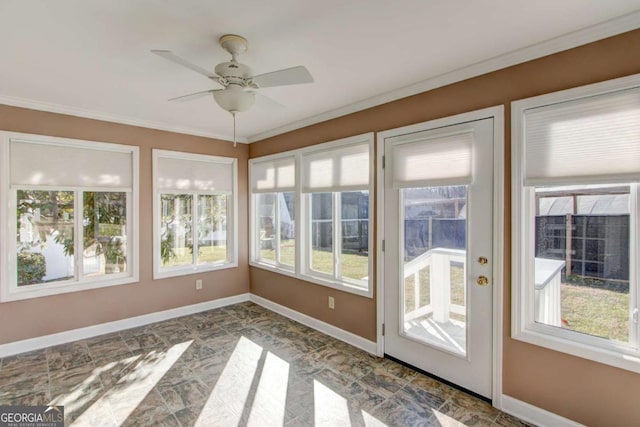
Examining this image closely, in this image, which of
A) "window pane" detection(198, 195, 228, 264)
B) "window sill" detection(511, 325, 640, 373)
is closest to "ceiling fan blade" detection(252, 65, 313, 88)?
"window sill" detection(511, 325, 640, 373)

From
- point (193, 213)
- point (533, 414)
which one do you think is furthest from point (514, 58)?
point (193, 213)

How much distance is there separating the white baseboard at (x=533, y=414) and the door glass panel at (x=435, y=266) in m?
0.43

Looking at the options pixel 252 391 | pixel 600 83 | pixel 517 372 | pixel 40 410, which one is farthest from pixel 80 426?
pixel 600 83

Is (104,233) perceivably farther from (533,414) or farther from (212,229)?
(533,414)

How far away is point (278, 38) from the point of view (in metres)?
2.04

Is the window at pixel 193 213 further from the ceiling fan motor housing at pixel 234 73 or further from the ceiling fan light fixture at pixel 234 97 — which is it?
the ceiling fan motor housing at pixel 234 73

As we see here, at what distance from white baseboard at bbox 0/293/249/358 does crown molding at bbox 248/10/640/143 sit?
3290mm

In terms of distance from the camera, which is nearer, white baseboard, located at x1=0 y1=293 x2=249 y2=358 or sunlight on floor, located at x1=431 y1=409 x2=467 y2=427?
sunlight on floor, located at x1=431 y1=409 x2=467 y2=427

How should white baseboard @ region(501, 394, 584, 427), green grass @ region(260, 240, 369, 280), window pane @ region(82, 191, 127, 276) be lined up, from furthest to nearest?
window pane @ region(82, 191, 127, 276) → green grass @ region(260, 240, 369, 280) → white baseboard @ region(501, 394, 584, 427)

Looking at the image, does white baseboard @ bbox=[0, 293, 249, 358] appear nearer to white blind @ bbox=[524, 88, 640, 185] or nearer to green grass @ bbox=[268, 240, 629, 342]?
green grass @ bbox=[268, 240, 629, 342]

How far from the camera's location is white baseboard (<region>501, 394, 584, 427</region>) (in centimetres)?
206

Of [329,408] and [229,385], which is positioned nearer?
[329,408]

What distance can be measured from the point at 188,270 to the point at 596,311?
4.39 m

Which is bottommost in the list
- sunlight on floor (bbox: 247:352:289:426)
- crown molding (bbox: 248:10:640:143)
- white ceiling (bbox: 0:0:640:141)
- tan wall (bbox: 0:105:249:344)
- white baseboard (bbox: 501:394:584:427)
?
sunlight on floor (bbox: 247:352:289:426)
